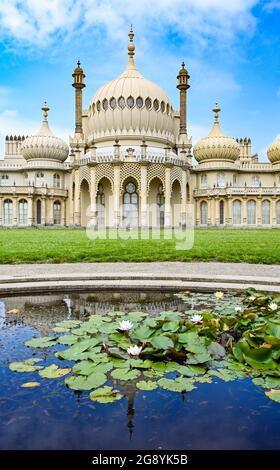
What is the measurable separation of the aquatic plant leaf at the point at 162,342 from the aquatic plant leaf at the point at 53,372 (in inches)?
32.8

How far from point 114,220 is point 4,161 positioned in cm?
2114

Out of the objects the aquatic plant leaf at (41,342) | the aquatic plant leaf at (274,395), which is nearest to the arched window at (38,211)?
the aquatic plant leaf at (41,342)

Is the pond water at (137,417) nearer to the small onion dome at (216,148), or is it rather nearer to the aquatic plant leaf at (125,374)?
the aquatic plant leaf at (125,374)

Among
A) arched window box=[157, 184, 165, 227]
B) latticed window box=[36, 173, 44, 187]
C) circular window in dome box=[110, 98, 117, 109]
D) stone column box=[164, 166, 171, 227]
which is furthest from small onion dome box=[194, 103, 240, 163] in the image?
latticed window box=[36, 173, 44, 187]

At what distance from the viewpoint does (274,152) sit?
5056cm

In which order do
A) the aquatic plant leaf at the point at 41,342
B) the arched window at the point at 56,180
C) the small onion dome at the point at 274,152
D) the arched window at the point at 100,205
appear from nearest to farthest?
the aquatic plant leaf at the point at 41,342, the arched window at the point at 100,205, the arched window at the point at 56,180, the small onion dome at the point at 274,152

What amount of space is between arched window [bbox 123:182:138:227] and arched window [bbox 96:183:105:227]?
8.53 feet

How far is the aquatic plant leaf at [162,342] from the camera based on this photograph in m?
3.83

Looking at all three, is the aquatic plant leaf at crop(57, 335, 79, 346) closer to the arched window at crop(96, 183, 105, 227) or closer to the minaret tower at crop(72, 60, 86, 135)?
the arched window at crop(96, 183, 105, 227)

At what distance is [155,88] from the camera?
47875 mm

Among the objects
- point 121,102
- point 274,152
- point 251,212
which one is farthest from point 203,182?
point 121,102

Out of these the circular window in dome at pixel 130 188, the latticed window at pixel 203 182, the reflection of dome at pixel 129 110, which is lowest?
the circular window in dome at pixel 130 188

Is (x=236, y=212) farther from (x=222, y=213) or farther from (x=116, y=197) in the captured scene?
(x=116, y=197)

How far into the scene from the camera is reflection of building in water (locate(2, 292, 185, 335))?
5305 mm
